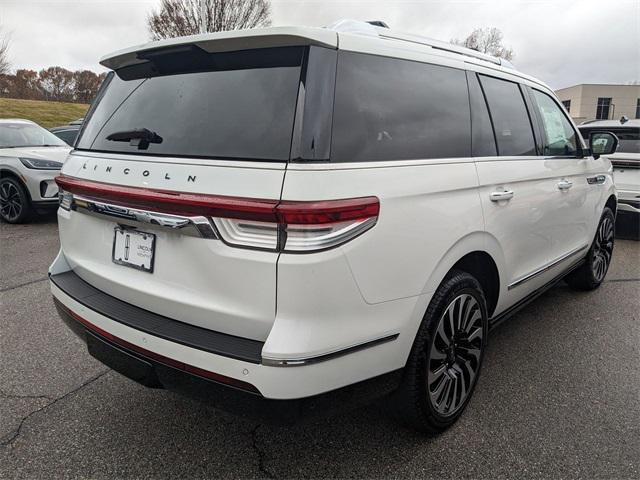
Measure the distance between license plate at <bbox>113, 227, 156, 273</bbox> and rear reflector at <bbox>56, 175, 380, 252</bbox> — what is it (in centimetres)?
21

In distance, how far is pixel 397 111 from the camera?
6.58 feet

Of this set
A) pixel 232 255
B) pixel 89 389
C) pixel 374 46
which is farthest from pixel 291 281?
pixel 89 389

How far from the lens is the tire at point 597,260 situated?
14.2 feet

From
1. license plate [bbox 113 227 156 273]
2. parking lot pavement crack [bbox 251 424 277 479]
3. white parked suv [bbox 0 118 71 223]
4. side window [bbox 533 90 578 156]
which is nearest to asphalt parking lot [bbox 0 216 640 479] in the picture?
parking lot pavement crack [bbox 251 424 277 479]

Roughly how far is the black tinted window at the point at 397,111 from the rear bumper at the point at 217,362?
0.76 meters

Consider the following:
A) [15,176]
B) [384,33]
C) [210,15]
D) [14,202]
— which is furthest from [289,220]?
[210,15]

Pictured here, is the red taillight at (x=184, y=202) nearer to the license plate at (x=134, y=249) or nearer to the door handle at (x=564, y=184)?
the license plate at (x=134, y=249)

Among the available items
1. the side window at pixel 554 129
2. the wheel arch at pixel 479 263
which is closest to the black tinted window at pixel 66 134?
the side window at pixel 554 129

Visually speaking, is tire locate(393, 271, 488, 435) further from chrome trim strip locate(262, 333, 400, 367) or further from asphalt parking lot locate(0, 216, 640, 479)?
chrome trim strip locate(262, 333, 400, 367)

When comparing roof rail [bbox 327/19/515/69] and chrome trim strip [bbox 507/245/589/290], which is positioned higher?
roof rail [bbox 327/19/515/69]

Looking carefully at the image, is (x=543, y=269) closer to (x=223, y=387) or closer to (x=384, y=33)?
(x=384, y=33)

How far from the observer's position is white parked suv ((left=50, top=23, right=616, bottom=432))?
5.24ft

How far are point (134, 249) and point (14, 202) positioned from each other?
6652 mm

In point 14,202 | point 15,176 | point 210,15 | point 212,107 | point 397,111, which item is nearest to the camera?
point 212,107
